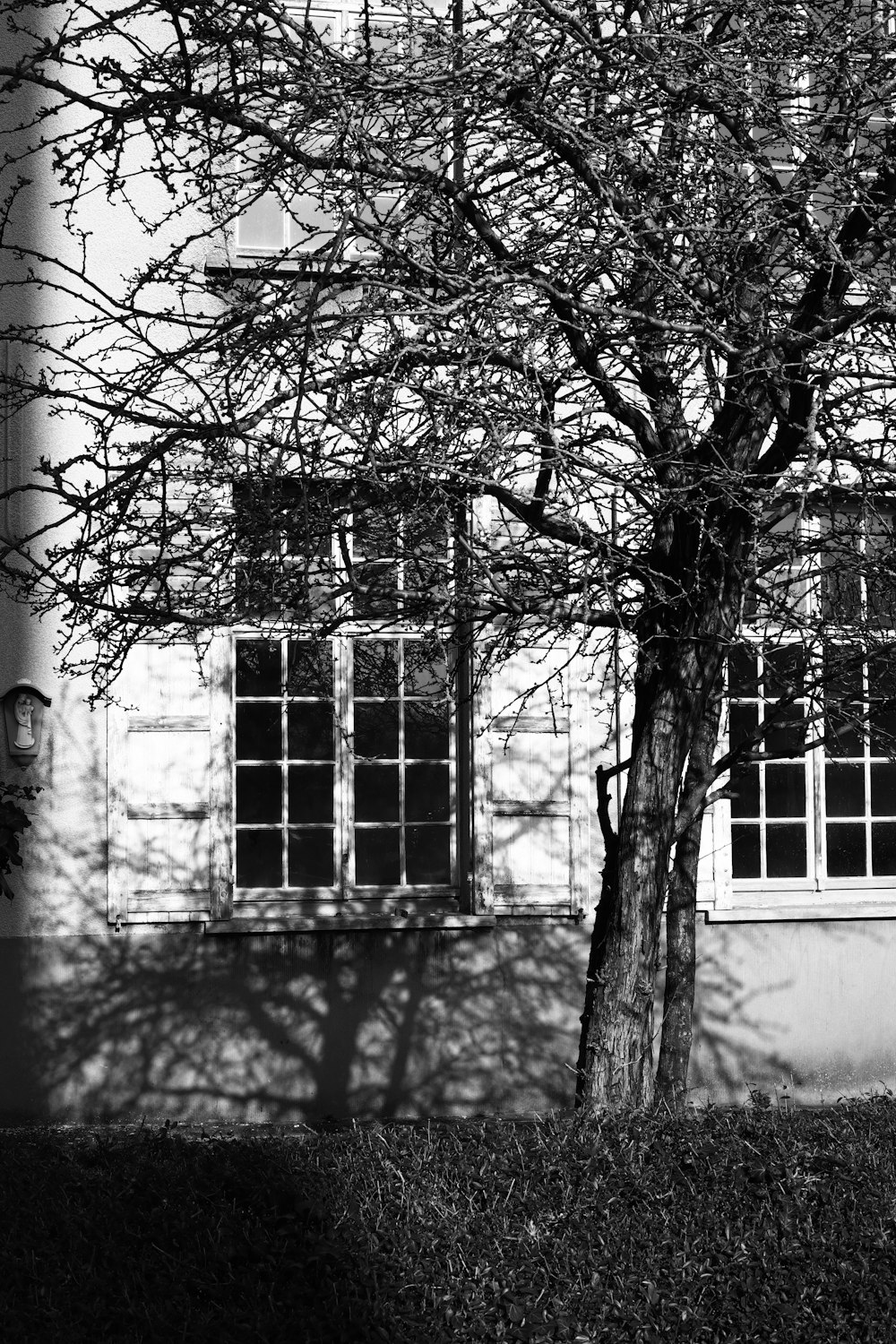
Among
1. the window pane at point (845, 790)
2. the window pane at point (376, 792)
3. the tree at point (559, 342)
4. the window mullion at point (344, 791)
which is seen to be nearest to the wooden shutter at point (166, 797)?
the window mullion at point (344, 791)

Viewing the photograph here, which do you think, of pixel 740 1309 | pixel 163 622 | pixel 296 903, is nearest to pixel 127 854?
pixel 296 903

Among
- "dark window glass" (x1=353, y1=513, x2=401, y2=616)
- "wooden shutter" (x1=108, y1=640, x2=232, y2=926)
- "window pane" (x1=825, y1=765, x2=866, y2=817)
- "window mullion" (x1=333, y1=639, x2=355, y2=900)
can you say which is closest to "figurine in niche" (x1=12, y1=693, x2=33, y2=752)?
"wooden shutter" (x1=108, y1=640, x2=232, y2=926)

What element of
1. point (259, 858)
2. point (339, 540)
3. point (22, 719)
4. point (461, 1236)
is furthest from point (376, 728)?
point (461, 1236)

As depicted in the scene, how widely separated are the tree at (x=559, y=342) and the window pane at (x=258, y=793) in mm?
3015

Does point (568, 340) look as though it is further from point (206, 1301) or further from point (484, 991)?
point (484, 991)

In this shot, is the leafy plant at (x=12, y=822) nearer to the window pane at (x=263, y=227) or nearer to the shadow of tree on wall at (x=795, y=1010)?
the window pane at (x=263, y=227)

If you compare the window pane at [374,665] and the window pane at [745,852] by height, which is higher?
the window pane at [374,665]

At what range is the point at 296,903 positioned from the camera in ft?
28.0

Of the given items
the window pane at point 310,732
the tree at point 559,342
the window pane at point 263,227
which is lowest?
the window pane at point 310,732

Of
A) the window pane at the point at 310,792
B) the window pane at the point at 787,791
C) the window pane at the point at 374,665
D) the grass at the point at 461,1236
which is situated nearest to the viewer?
the grass at the point at 461,1236

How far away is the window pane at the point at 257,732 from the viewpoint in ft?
28.1

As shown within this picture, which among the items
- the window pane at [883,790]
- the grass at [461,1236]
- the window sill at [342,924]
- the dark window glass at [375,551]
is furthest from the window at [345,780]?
the grass at [461,1236]

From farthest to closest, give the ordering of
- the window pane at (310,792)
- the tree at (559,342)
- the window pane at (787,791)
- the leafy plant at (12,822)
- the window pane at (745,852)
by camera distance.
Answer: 1. the window pane at (787,791)
2. the window pane at (745,852)
3. the window pane at (310,792)
4. the leafy plant at (12,822)
5. the tree at (559,342)

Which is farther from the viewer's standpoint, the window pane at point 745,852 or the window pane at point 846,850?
the window pane at point 846,850
